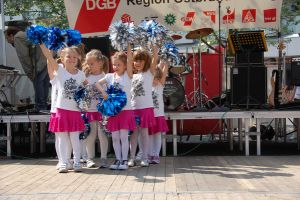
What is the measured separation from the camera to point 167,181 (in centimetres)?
646

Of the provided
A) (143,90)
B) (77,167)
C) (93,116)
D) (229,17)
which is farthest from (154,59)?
(229,17)

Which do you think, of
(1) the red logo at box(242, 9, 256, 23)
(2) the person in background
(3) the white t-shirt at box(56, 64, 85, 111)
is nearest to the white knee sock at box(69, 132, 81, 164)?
(3) the white t-shirt at box(56, 64, 85, 111)

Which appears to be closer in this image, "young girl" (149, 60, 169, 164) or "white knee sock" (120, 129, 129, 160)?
"white knee sock" (120, 129, 129, 160)

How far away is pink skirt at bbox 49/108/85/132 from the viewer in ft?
22.9

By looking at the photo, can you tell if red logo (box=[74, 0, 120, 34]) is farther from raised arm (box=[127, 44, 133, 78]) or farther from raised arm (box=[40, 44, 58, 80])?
raised arm (box=[40, 44, 58, 80])

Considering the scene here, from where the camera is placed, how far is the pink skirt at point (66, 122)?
6.98 m

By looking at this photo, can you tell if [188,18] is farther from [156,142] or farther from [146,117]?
[146,117]

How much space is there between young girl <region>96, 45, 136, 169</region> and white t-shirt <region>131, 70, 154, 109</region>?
24 cm

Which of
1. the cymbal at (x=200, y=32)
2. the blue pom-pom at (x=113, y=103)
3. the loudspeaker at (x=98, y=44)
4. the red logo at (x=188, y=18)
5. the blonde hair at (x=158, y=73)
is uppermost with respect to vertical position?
the red logo at (x=188, y=18)

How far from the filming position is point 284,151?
10180 millimetres

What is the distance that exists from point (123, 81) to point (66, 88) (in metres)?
0.80

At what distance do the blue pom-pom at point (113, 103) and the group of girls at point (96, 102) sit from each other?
0.08 m

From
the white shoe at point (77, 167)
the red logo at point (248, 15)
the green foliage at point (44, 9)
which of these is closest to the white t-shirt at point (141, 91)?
the white shoe at point (77, 167)

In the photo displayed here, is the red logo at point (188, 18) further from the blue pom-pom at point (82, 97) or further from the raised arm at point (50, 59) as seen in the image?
the raised arm at point (50, 59)
